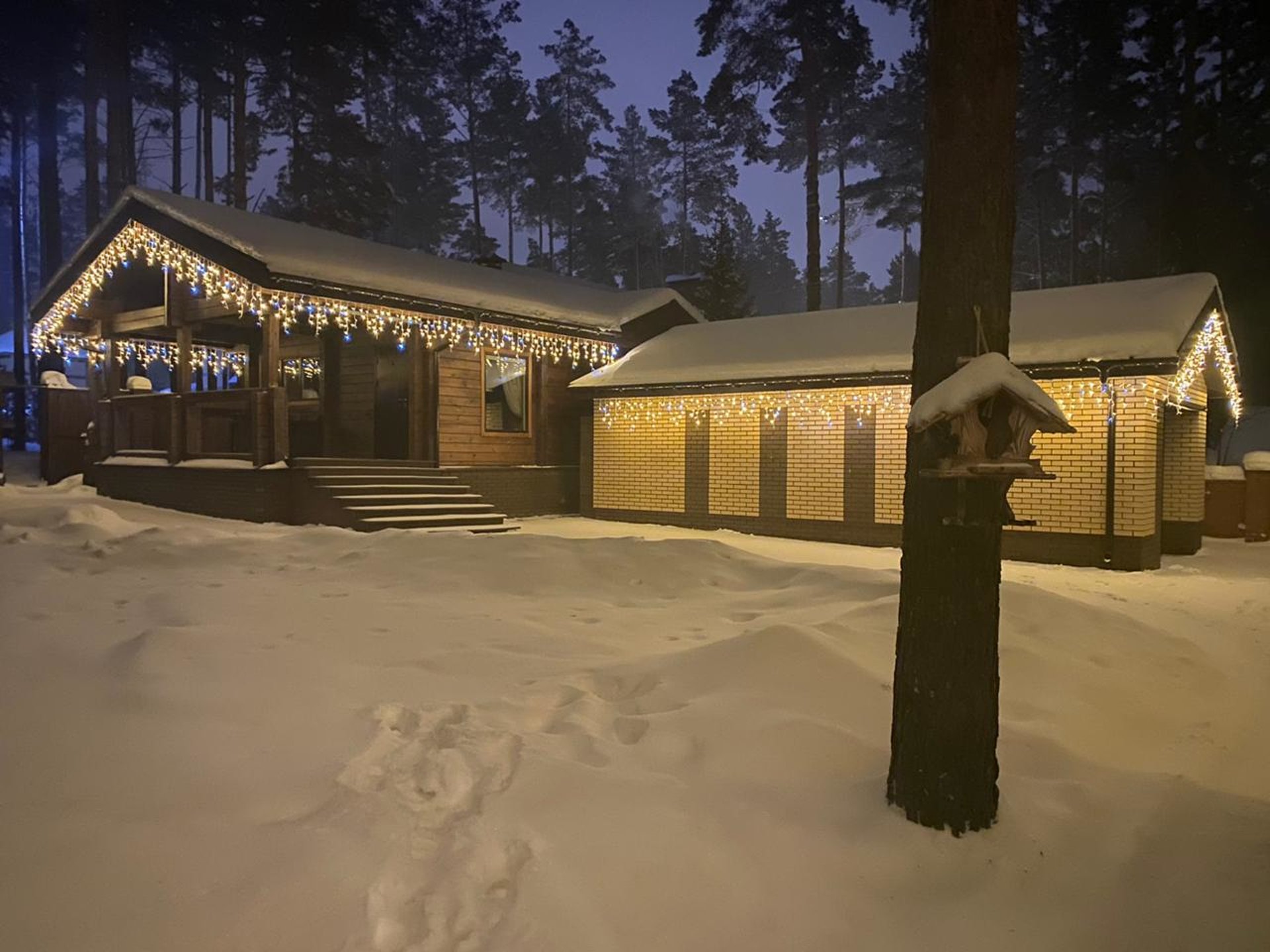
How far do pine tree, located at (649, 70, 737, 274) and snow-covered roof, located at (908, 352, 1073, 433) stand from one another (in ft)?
162

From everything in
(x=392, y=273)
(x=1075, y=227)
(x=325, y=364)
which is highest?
(x=1075, y=227)

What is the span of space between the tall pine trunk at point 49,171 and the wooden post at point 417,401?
58.0 feet

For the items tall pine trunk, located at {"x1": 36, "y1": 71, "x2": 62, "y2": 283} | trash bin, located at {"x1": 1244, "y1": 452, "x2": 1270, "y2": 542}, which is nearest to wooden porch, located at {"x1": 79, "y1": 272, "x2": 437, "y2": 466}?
tall pine trunk, located at {"x1": 36, "y1": 71, "x2": 62, "y2": 283}

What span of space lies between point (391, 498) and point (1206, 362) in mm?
13467

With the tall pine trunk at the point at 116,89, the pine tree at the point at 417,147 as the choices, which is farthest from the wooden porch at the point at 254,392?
the pine tree at the point at 417,147

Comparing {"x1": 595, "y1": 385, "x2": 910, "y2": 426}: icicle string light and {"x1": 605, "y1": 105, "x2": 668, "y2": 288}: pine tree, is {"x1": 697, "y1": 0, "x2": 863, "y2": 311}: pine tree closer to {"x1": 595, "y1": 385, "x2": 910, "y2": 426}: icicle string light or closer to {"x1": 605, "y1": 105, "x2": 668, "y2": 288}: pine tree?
{"x1": 595, "y1": 385, "x2": 910, "y2": 426}: icicle string light

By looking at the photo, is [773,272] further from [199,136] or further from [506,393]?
[506,393]

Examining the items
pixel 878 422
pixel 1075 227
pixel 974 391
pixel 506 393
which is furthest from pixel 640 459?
pixel 1075 227

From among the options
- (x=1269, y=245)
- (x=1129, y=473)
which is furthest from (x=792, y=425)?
(x=1269, y=245)

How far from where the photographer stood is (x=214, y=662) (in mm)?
4973

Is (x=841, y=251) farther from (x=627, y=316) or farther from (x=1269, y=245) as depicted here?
(x=627, y=316)

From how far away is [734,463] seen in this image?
14.6 metres

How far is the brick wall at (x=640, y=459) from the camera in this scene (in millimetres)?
15312

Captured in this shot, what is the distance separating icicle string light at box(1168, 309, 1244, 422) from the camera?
12000 mm
